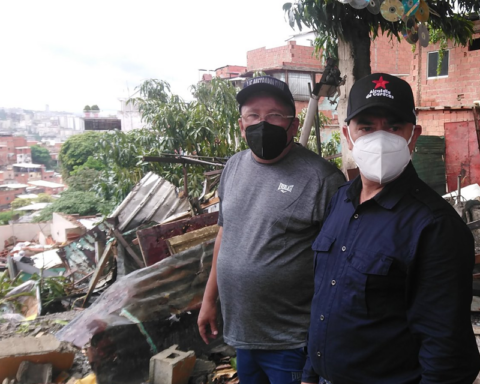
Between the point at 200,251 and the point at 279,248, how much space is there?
1666 millimetres

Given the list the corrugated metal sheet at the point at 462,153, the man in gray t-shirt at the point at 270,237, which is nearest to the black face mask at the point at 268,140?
the man in gray t-shirt at the point at 270,237

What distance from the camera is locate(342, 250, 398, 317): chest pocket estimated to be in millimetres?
1053

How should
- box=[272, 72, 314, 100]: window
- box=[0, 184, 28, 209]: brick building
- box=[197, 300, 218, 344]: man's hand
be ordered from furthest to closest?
box=[0, 184, 28, 209]: brick building → box=[272, 72, 314, 100]: window → box=[197, 300, 218, 344]: man's hand

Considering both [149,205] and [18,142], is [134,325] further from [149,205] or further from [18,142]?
[18,142]

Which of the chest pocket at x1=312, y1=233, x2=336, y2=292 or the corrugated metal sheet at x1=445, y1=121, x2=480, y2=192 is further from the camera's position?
the corrugated metal sheet at x1=445, y1=121, x2=480, y2=192

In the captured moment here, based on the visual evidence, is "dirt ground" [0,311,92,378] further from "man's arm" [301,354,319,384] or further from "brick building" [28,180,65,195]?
"brick building" [28,180,65,195]

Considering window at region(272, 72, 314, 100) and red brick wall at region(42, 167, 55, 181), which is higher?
window at region(272, 72, 314, 100)

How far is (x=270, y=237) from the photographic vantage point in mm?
1623

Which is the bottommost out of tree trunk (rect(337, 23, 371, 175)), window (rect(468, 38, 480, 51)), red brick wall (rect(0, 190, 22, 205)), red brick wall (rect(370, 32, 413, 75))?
red brick wall (rect(0, 190, 22, 205))

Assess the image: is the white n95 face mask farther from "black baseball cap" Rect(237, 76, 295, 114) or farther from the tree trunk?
the tree trunk

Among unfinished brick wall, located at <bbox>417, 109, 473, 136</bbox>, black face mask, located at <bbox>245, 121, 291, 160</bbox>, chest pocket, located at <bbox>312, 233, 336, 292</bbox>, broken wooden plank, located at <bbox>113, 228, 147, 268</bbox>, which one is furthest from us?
unfinished brick wall, located at <bbox>417, 109, 473, 136</bbox>

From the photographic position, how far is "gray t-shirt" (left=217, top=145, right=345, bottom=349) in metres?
1.60

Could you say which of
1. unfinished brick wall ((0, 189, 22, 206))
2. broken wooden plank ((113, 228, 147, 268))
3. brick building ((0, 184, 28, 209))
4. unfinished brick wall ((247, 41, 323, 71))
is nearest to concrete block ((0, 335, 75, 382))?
broken wooden plank ((113, 228, 147, 268))

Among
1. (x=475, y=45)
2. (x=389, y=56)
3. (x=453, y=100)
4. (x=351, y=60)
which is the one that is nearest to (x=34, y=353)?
(x=351, y=60)
